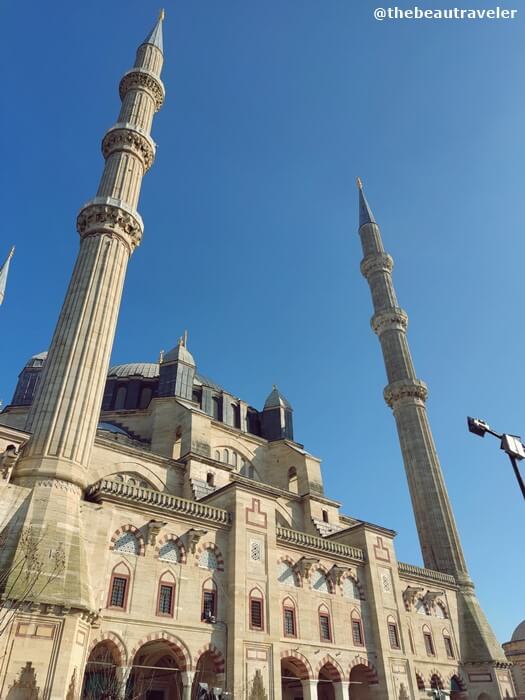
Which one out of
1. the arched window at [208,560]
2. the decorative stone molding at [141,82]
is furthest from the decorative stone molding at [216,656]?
the decorative stone molding at [141,82]

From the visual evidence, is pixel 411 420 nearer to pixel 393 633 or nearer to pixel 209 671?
pixel 393 633

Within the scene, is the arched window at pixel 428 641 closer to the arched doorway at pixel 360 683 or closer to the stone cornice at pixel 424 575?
the stone cornice at pixel 424 575

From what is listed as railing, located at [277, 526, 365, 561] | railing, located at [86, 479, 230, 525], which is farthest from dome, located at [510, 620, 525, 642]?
railing, located at [86, 479, 230, 525]

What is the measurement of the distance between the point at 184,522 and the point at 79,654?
6.01 m

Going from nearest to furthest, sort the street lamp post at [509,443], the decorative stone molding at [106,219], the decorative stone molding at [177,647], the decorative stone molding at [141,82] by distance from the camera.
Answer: the street lamp post at [509,443]
the decorative stone molding at [177,647]
the decorative stone molding at [106,219]
the decorative stone molding at [141,82]

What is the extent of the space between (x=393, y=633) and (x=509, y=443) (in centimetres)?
1787

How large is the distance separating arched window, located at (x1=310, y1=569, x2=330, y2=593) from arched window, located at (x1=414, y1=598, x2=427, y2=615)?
24.7ft

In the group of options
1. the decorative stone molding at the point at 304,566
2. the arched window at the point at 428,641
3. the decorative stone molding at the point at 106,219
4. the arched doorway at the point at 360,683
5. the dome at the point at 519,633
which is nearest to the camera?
the decorative stone molding at the point at 304,566

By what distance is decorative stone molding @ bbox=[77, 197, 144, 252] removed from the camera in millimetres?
23547

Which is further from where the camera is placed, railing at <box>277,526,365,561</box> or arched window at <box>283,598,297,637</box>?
railing at <box>277,526,365,561</box>

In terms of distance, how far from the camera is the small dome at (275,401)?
129 ft

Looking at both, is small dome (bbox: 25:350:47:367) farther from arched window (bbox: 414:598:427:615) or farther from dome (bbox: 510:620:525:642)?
dome (bbox: 510:620:525:642)

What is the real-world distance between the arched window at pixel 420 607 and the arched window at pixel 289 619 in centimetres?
984

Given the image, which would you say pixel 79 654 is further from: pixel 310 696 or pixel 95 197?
pixel 95 197
